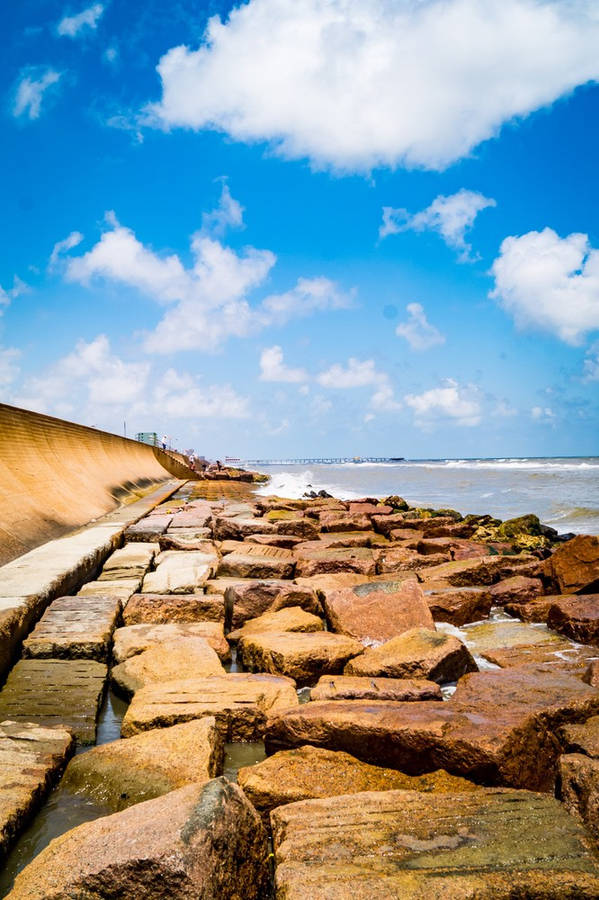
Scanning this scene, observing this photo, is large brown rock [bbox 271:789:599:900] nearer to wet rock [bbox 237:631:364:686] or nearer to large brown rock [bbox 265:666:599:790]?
large brown rock [bbox 265:666:599:790]

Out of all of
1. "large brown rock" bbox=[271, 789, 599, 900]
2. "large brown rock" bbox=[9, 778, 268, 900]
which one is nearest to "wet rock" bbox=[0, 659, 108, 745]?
"large brown rock" bbox=[9, 778, 268, 900]

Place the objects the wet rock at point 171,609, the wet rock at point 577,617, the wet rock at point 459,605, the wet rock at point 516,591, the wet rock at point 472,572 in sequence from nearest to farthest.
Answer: the wet rock at point 171,609 → the wet rock at point 577,617 → the wet rock at point 459,605 → the wet rock at point 516,591 → the wet rock at point 472,572

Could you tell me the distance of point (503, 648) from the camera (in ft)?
12.1

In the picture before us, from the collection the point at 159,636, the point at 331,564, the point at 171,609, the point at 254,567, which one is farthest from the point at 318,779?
the point at 331,564

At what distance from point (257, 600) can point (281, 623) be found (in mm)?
496

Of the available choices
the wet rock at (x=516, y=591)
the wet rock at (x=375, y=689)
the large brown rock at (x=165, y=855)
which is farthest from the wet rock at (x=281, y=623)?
the wet rock at (x=516, y=591)

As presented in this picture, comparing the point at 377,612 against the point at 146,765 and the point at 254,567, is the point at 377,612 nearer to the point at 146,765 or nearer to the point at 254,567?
the point at 254,567

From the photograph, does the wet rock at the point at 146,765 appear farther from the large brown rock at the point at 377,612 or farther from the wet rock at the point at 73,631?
the large brown rock at the point at 377,612

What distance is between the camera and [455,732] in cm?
204

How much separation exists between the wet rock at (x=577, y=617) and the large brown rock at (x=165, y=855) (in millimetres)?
3050

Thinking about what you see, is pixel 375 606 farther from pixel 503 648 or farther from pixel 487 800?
pixel 487 800

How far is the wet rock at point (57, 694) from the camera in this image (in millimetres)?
2350

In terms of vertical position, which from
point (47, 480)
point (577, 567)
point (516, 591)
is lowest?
point (516, 591)

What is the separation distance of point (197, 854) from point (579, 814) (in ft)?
3.83
